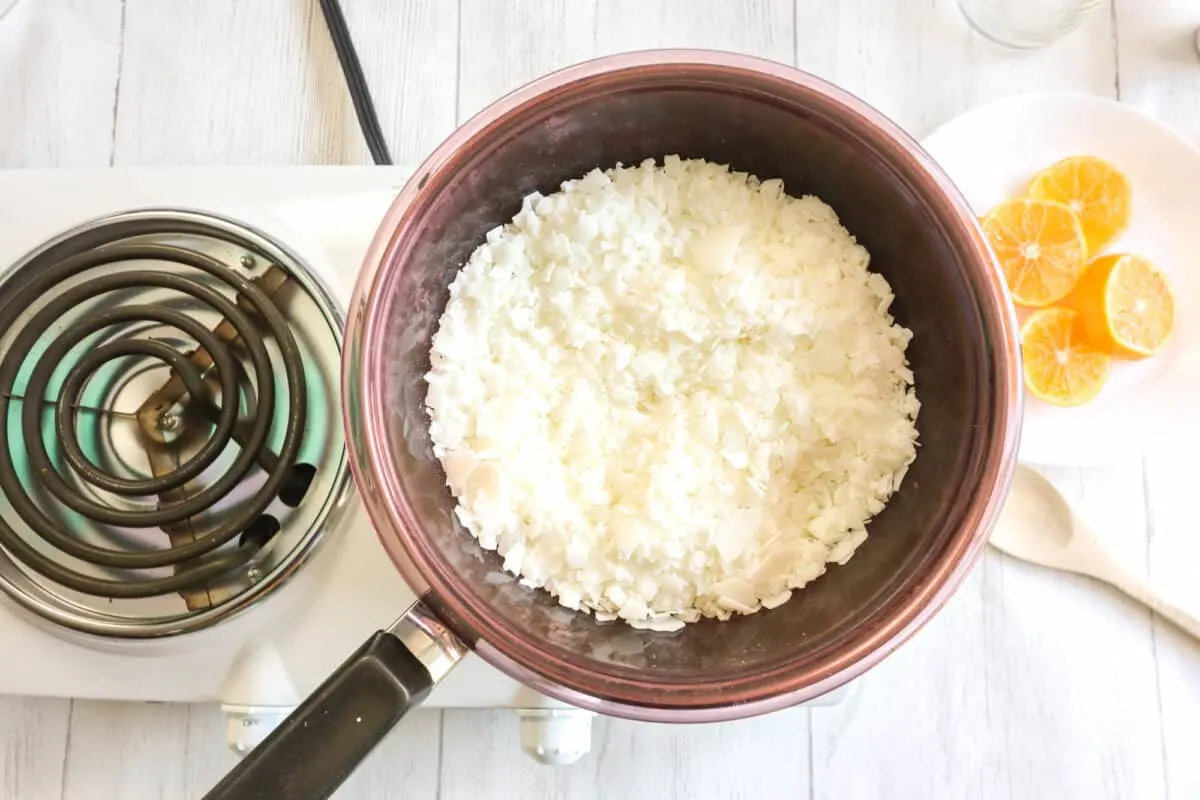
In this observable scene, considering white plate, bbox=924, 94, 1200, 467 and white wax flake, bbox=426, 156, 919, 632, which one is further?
white plate, bbox=924, 94, 1200, 467

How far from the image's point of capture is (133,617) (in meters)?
0.55

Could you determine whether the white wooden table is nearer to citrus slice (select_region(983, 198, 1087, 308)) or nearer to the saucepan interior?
citrus slice (select_region(983, 198, 1087, 308))

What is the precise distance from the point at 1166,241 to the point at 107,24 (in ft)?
2.95

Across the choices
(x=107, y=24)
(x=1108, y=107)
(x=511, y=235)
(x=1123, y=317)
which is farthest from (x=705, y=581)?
(x=107, y=24)

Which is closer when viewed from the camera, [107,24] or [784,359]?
[784,359]

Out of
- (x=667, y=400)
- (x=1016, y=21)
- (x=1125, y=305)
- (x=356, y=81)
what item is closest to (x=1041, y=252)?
(x=1125, y=305)

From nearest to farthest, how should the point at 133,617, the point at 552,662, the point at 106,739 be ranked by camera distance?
the point at 552,662
the point at 133,617
the point at 106,739

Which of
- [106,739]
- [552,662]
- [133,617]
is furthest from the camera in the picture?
[106,739]

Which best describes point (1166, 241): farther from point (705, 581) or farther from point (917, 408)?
point (705, 581)

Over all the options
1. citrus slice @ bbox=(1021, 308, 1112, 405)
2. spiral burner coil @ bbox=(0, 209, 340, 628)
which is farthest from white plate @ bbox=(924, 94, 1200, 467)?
spiral burner coil @ bbox=(0, 209, 340, 628)

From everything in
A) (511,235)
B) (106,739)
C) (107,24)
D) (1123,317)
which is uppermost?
(107,24)

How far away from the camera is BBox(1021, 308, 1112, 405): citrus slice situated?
746 millimetres

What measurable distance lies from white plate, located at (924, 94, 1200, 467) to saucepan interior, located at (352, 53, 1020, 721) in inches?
11.9

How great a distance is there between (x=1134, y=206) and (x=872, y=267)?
0.40m
